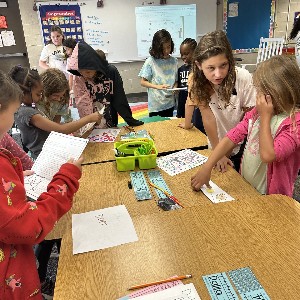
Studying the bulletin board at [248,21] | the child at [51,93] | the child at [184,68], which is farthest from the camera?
the bulletin board at [248,21]

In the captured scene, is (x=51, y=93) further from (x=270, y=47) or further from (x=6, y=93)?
(x=270, y=47)

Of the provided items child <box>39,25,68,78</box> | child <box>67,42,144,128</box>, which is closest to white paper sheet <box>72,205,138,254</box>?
child <box>67,42,144,128</box>

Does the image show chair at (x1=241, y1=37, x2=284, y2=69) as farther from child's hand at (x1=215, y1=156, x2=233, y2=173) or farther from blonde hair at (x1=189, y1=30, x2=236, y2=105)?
child's hand at (x1=215, y1=156, x2=233, y2=173)

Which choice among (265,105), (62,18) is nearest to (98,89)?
(265,105)

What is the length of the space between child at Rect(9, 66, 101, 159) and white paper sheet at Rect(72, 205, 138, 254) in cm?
84

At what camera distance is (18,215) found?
2.66 ft

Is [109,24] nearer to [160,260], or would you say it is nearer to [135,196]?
[135,196]

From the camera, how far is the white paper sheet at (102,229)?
953 millimetres

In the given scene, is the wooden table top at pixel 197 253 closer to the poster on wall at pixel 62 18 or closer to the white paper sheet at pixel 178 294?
the white paper sheet at pixel 178 294

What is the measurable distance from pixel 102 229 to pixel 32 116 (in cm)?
101

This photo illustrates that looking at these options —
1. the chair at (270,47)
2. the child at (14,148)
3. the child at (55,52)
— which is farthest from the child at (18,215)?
the chair at (270,47)

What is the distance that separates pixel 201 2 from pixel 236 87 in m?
4.69

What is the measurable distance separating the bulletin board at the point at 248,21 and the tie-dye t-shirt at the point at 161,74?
3.47 m

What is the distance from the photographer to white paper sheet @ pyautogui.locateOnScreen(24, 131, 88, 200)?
1366 mm
